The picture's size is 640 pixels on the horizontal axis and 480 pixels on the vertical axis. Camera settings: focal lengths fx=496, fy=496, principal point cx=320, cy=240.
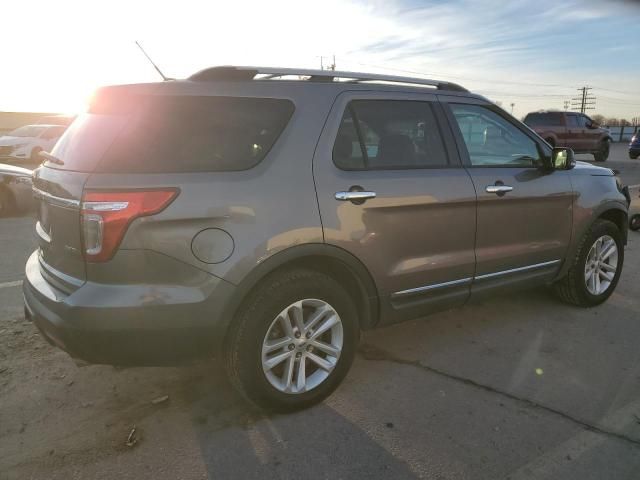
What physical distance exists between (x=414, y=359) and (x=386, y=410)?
0.70 metres

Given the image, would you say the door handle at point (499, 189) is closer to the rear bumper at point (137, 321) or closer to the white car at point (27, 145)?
the rear bumper at point (137, 321)

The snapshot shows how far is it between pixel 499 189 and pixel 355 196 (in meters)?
1.27

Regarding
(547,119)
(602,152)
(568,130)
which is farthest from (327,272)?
(602,152)

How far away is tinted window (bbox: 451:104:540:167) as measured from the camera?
349cm

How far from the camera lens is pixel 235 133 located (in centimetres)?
253

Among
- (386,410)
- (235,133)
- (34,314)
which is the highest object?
(235,133)

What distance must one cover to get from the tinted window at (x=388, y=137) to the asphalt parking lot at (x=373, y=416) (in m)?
1.37

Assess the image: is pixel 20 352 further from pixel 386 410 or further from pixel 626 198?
pixel 626 198

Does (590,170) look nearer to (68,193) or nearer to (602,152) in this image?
(68,193)

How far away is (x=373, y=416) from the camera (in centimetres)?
277

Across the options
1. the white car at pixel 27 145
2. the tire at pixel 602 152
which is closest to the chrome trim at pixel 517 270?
the white car at pixel 27 145

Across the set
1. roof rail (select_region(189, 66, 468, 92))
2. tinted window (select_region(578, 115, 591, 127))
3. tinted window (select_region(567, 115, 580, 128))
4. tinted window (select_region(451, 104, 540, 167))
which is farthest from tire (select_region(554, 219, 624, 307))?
tinted window (select_region(578, 115, 591, 127))

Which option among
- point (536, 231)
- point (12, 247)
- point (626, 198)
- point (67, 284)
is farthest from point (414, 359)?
point (12, 247)

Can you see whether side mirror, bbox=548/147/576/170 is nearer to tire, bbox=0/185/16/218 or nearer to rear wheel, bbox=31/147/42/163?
tire, bbox=0/185/16/218
